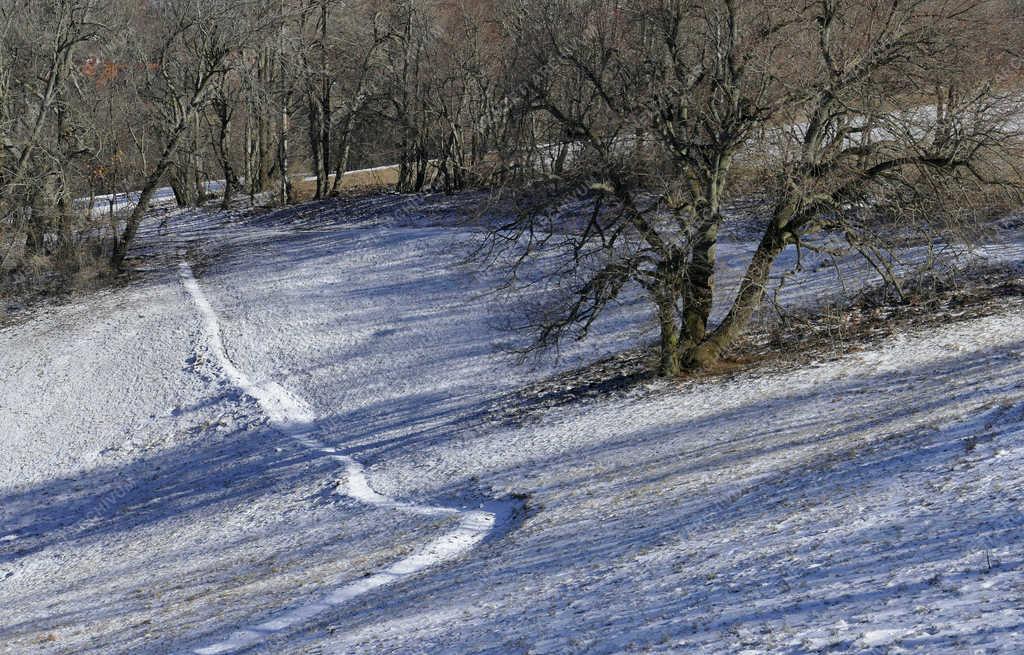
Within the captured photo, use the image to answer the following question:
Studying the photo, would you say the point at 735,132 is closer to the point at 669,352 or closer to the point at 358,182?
the point at 669,352

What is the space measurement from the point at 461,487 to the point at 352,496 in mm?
1861

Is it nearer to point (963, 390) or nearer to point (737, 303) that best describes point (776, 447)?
point (963, 390)

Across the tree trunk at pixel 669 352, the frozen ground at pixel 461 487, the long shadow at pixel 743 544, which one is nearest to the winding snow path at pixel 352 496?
the frozen ground at pixel 461 487

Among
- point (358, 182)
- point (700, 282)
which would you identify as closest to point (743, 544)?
point (700, 282)

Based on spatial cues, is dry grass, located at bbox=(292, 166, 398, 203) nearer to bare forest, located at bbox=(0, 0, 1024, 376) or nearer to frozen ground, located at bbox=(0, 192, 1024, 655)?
frozen ground, located at bbox=(0, 192, 1024, 655)

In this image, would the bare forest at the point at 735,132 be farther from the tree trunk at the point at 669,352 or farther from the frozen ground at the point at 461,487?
the frozen ground at the point at 461,487

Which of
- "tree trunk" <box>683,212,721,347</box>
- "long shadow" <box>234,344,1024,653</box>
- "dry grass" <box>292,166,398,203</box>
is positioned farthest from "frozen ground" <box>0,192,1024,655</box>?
"dry grass" <box>292,166,398,203</box>

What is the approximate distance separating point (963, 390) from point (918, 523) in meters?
4.96

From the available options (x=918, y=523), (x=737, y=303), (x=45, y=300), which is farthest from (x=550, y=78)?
(x=45, y=300)

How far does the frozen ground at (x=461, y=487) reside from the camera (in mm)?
7949

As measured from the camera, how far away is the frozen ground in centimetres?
795

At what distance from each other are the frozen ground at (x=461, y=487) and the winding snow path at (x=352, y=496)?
0.19 ft

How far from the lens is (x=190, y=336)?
24609 mm

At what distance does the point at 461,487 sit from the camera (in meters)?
14.5
